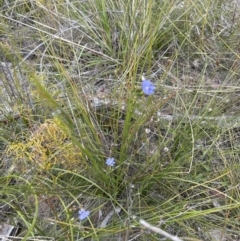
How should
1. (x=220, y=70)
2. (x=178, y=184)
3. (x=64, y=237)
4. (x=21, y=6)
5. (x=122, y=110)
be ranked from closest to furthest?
1. (x=64, y=237)
2. (x=178, y=184)
3. (x=122, y=110)
4. (x=220, y=70)
5. (x=21, y=6)

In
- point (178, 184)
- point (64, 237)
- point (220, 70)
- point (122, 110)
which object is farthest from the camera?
point (220, 70)

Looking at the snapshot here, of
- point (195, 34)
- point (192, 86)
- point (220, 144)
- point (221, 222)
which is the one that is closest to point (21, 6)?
point (195, 34)

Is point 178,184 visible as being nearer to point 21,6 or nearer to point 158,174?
point 158,174

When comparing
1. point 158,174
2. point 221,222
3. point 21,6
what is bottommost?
point 221,222

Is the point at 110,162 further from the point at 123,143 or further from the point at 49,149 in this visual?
the point at 49,149

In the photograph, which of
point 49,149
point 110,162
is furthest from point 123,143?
point 49,149
